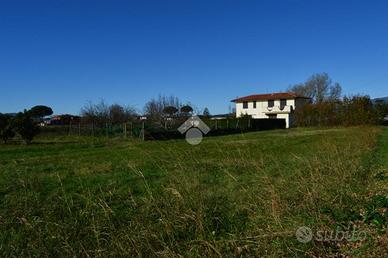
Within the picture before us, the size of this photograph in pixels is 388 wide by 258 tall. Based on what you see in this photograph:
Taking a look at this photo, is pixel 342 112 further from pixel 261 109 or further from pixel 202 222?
pixel 202 222

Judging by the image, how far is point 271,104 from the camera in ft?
245

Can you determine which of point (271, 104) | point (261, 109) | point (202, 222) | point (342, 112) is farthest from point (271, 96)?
point (202, 222)

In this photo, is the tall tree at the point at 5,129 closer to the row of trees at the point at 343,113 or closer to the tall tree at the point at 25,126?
the tall tree at the point at 25,126

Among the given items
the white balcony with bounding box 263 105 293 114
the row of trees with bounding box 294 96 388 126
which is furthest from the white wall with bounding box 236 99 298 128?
the row of trees with bounding box 294 96 388 126

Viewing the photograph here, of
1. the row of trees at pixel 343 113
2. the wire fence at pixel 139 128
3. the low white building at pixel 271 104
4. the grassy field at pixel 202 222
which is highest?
the low white building at pixel 271 104

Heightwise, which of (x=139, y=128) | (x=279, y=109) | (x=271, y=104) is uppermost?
(x=271, y=104)

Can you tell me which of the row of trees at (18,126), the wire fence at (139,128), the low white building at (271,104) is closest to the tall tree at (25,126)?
the row of trees at (18,126)

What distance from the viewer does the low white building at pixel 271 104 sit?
72.6 metres

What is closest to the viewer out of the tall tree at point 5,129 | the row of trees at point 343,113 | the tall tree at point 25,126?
the tall tree at point 25,126

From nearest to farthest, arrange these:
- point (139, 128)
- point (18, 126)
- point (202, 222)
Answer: point (202, 222) → point (18, 126) → point (139, 128)

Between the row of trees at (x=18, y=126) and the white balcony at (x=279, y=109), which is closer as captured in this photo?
the row of trees at (x=18, y=126)

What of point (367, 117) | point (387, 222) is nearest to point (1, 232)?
point (387, 222)

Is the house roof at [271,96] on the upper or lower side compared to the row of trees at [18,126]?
upper

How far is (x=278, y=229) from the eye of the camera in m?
4.09
